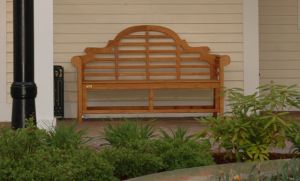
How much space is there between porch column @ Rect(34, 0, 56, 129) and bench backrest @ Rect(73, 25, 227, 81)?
2217mm

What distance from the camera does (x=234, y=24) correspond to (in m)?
12.0

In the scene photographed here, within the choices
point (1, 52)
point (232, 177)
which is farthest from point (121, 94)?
point (232, 177)

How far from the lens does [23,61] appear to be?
5.86 metres

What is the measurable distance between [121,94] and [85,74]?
2.16 ft

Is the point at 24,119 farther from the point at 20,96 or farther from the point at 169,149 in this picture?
the point at 169,149

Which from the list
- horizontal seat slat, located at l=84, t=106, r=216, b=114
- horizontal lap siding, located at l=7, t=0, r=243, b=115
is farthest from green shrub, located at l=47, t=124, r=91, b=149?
horizontal lap siding, located at l=7, t=0, r=243, b=115

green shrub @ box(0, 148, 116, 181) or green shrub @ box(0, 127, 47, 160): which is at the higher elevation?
green shrub @ box(0, 127, 47, 160)

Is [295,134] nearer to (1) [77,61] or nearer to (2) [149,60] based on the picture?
(1) [77,61]

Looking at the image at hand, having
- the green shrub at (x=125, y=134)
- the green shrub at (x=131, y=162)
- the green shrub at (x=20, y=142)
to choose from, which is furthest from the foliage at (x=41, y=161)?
the green shrub at (x=125, y=134)

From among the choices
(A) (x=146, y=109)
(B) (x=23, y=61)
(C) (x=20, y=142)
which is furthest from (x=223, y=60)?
(C) (x=20, y=142)

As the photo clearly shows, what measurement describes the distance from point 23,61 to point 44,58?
3668mm

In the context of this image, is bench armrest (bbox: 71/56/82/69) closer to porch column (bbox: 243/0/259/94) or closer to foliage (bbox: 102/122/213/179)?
porch column (bbox: 243/0/259/94)

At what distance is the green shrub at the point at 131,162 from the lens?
5.63 m

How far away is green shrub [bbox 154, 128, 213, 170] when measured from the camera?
19.0 feet
